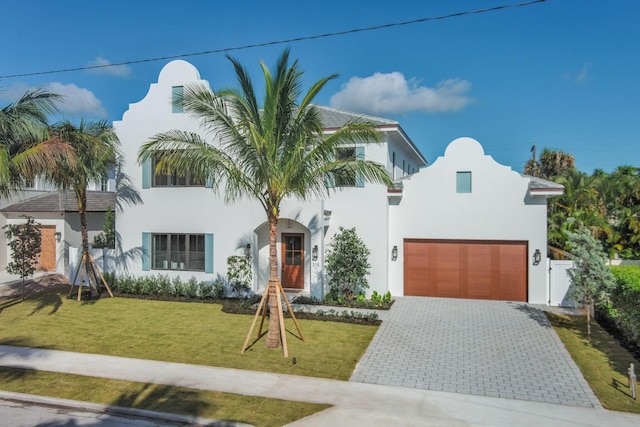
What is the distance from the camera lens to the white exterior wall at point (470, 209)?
16.6 m

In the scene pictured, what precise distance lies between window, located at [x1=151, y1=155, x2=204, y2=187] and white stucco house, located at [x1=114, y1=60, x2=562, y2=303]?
44mm

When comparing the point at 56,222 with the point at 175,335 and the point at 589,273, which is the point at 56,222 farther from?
the point at 589,273

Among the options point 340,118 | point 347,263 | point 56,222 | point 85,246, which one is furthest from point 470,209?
point 56,222

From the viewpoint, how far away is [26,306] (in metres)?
16.0

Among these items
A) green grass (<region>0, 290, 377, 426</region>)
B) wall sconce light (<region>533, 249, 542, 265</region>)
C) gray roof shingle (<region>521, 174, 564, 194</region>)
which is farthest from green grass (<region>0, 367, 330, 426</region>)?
gray roof shingle (<region>521, 174, 564, 194</region>)

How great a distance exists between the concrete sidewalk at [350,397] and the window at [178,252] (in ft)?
24.2

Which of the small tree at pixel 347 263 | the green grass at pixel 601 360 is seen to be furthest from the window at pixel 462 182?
the green grass at pixel 601 360

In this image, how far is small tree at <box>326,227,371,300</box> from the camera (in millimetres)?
15828

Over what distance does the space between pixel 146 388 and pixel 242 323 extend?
5121 millimetres

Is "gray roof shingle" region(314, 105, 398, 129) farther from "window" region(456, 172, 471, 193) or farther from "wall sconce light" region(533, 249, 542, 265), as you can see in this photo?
"wall sconce light" region(533, 249, 542, 265)

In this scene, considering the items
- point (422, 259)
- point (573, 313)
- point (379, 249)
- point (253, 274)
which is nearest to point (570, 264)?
point (573, 313)

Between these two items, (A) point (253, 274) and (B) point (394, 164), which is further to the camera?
(B) point (394, 164)

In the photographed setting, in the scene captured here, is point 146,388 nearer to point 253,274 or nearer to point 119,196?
point 253,274

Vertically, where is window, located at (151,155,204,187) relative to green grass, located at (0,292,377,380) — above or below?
above
